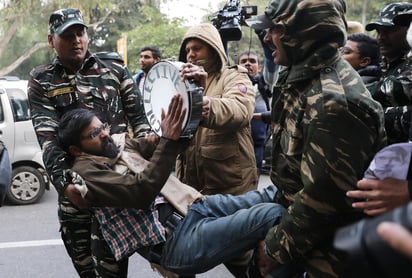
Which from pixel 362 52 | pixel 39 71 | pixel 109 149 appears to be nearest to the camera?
pixel 109 149

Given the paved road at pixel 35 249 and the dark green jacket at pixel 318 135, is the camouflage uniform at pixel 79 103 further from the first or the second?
the paved road at pixel 35 249

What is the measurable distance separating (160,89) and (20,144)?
4.91m

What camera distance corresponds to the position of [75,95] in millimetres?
2908

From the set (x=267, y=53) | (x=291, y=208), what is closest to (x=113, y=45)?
(x=267, y=53)

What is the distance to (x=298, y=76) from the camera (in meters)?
1.86

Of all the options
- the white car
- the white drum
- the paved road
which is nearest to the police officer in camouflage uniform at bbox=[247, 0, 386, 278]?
the white drum

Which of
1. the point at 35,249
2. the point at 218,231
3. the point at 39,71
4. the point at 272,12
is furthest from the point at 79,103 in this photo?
the point at 35,249

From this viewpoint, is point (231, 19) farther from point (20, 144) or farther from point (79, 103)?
point (20, 144)

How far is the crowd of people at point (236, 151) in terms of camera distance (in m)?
1.71

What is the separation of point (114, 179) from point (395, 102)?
1373mm

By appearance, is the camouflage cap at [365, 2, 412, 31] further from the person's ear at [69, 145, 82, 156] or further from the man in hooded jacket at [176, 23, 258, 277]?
the person's ear at [69, 145, 82, 156]

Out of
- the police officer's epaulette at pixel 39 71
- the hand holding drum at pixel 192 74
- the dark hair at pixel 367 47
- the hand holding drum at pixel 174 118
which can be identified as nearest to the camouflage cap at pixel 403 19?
the dark hair at pixel 367 47

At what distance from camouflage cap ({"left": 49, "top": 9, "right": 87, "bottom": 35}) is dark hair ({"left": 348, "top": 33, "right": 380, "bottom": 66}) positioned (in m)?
1.66

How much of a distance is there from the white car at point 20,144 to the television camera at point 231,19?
3.78 metres
